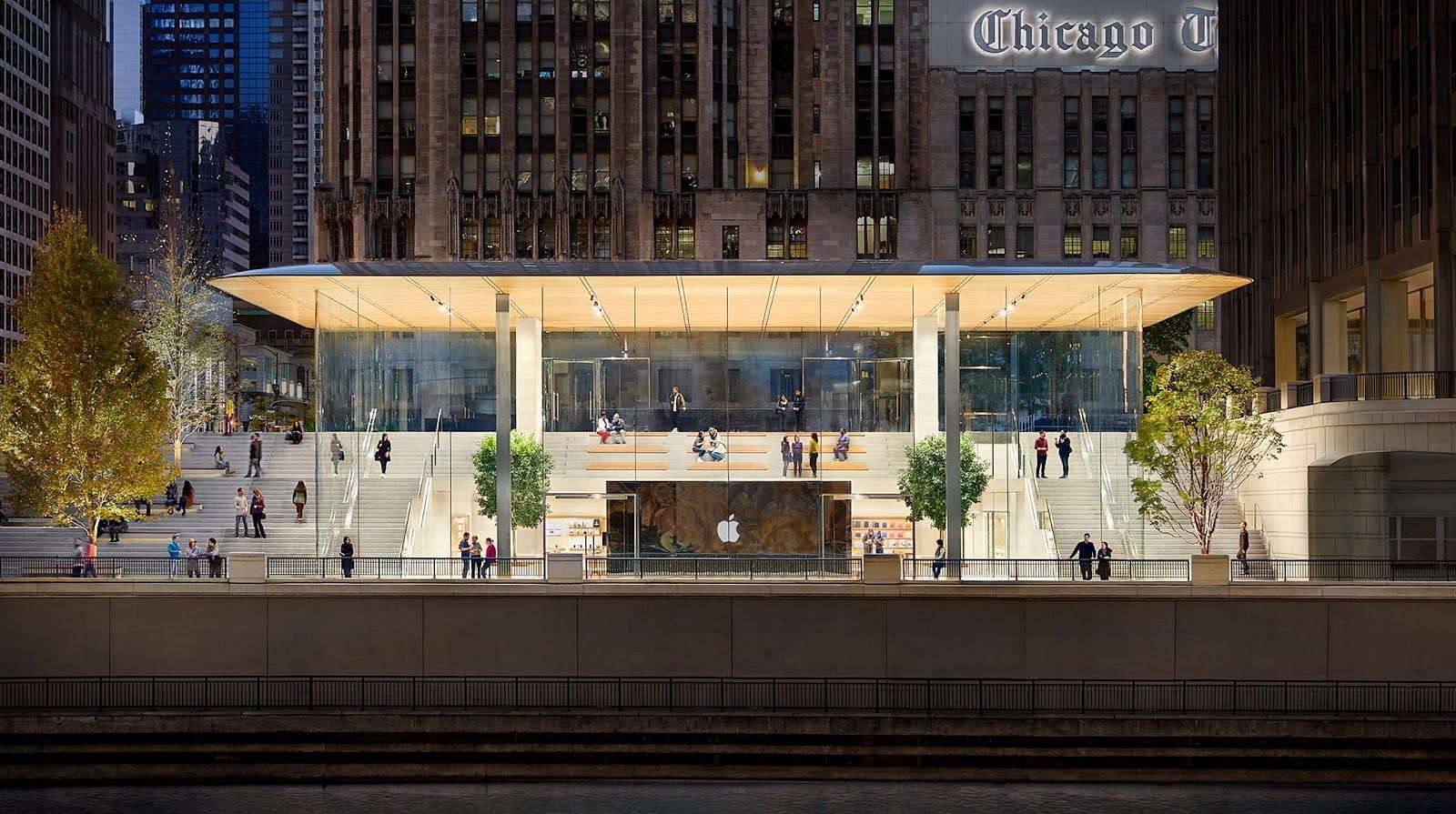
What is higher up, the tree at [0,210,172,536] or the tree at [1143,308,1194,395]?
the tree at [1143,308,1194,395]

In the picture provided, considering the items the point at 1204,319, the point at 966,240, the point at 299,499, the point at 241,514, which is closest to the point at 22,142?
the point at 966,240

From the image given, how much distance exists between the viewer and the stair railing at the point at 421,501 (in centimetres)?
4122

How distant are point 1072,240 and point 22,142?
93314mm

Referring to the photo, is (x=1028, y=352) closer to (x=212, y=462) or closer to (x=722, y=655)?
(x=722, y=655)

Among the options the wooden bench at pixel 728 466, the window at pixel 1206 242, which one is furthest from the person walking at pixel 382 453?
the window at pixel 1206 242

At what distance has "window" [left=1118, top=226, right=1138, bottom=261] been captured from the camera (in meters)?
83.2

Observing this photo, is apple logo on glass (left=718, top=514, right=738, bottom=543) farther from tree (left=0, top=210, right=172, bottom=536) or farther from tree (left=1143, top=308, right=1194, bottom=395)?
tree (left=1143, top=308, right=1194, bottom=395)

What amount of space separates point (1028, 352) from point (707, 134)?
145ft

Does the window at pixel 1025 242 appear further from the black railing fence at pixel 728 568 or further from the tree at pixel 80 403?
the tree at pixel 80 403

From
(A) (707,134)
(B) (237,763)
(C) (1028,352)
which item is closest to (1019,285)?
(C) (1028,352)

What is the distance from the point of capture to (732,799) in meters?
31.0

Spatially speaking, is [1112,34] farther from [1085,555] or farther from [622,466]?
[1085,555]

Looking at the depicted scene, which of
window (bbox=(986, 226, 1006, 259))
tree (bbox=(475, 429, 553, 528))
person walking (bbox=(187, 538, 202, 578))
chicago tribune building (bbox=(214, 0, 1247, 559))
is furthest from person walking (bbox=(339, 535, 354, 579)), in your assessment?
window (bbox=(986, 226, 1006, 259))

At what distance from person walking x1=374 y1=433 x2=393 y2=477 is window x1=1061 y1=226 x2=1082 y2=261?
5013cm
